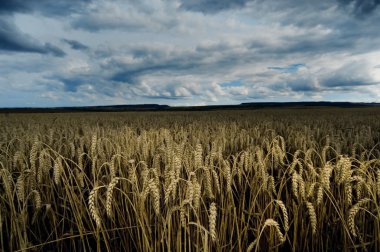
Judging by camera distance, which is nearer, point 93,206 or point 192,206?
point 93,206

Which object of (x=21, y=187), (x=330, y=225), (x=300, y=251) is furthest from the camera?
(x=330, y=225)

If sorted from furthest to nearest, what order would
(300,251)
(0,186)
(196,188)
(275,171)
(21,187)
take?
(275,171) → (0,186) → (300,251) → (21,187) → (196,188)

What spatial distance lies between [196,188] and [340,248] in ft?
4.22

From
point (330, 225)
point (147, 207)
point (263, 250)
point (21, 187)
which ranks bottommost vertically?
point (263, 250)

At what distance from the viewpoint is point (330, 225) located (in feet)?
7.04

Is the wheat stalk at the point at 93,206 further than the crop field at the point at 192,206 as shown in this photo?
No

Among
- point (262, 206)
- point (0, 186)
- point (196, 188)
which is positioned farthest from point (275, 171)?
point (0, 186)

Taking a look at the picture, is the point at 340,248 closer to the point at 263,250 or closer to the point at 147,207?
the point at 263,250

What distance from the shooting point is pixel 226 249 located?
79.8 inches

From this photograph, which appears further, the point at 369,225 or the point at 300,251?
the point at 369,225

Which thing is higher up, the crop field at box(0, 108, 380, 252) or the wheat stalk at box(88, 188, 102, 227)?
the wheat stalk at box(88, 188, 102, 227)

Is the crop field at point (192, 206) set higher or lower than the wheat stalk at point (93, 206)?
lower

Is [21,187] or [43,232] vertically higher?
[21,187]

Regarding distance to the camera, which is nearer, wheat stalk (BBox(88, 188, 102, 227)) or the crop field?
wheat stalk (BBox(88, 188, 102, 227))
